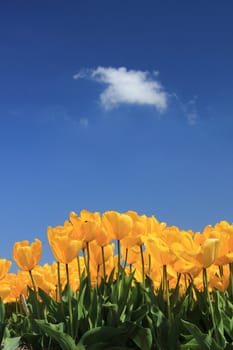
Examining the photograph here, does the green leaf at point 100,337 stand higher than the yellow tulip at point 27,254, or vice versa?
the yellow tulip at point 27,254

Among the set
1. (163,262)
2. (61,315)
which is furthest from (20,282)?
(163,262)

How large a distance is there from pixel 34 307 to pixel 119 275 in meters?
1.03

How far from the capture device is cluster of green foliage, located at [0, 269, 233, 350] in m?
3.95

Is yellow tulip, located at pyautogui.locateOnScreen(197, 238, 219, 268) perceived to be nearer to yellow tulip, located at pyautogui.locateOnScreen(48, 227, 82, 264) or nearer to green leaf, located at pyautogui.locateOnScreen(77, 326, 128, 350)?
green leaf, located at pyautogui.locateOnScreen(77, 326, 128, 350)

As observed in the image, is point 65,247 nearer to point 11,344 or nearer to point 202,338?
point 11,344

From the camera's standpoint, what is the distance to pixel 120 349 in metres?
4.12

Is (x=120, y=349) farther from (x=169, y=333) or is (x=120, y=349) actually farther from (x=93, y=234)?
(x=93, y=234)

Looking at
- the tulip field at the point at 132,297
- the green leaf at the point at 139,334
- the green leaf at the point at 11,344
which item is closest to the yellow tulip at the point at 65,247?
the tulip field at the point at 132,297

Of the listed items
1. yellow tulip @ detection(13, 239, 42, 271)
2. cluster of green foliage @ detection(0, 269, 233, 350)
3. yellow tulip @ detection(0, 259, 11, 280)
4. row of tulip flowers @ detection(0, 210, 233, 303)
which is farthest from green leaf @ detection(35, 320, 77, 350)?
yellow tulip @ detection(0, 259, 11, 280)

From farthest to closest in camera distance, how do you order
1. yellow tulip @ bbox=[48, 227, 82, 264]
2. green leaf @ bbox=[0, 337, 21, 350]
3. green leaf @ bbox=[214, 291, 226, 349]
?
green leaf @ bbox=[0, 337, 21, 350]
yellow tulip @ bbox=[48, 227, 82, 264]
green leaf @ bbox=[214, 291, 226, 349]

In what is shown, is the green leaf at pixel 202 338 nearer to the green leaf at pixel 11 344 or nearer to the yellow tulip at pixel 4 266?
the green leaf at pixel 11 344

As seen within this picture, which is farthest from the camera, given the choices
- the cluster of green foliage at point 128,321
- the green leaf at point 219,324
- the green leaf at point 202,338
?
the cluster of green foliage at point 128,321

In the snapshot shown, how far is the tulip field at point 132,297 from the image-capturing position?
3.96 metres

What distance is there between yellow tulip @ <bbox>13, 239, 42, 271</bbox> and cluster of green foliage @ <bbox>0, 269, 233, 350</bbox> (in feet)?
1.05
